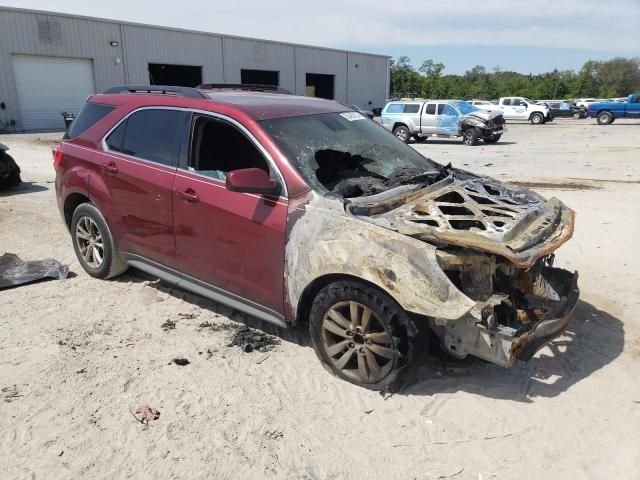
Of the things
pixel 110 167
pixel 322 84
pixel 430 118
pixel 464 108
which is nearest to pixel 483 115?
pixel 464 108

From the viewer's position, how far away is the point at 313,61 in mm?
40125

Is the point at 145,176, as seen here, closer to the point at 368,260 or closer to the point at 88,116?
the point at 88,116

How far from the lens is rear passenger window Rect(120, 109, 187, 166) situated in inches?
173

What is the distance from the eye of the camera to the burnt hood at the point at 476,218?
316 cm

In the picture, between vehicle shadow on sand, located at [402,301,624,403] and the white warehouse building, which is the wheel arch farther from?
the white warehouse building

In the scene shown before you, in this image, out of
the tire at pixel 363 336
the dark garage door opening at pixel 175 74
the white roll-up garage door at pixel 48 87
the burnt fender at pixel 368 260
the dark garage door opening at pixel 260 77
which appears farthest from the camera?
the dark garage door opening at pixel 260 77

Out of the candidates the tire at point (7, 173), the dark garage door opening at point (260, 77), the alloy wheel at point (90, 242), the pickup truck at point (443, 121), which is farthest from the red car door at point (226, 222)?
the dark garage door opening at point (260, 77)

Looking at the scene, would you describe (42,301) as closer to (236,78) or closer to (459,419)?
(459,419)

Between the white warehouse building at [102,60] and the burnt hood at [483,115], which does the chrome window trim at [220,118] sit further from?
the white warehouse building at [102,60]

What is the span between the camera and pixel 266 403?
136 inches

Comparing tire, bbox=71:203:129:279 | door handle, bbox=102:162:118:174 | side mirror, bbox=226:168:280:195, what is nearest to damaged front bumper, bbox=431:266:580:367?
side mirror, bbox=226:168:280:195

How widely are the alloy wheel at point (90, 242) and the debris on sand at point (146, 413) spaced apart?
7.66 feet

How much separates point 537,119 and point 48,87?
29547 millimetres

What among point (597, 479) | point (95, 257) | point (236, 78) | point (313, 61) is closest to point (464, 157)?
point (95, 257)
